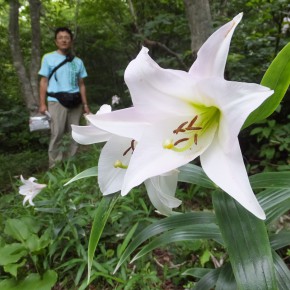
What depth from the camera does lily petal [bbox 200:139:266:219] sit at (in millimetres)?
475

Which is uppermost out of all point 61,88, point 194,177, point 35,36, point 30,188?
point 35,36

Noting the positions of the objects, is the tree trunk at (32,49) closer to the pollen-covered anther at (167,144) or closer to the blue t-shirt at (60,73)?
the blue t-shirt at (60,73)

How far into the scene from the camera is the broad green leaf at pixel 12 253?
5.98 feet

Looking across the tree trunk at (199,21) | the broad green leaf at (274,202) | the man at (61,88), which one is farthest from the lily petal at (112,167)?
the man at (61,88)

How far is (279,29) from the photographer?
9.33 ft

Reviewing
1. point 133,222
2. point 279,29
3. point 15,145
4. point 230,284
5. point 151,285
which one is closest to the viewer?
point 230,284

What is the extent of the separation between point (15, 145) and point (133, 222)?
17.1 ft

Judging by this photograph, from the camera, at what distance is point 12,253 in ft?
6.16

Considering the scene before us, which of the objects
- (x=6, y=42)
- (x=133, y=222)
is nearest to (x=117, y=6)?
(x=6, y=42)

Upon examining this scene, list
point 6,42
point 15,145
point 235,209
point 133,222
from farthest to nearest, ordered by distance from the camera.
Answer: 1. point 6,42
2. point 15,145
3. point 133,222
4. point 235,209

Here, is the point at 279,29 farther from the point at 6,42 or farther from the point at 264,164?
the point at 6,42

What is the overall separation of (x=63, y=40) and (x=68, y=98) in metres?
0.68

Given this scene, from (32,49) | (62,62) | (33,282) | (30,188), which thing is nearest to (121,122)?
(33,282)

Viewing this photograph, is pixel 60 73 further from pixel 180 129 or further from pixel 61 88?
pixel 180 129
